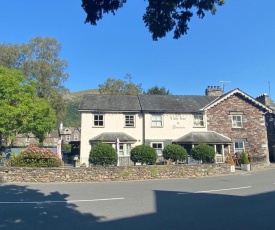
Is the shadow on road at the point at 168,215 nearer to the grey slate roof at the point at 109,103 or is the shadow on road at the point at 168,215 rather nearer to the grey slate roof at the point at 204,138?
the grey slate roof at the point at 204,138

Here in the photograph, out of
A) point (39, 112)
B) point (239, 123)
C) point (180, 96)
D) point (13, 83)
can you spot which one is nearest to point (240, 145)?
point (239, 123)

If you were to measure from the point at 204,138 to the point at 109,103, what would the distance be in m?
11.3

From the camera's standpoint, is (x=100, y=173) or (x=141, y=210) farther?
(x=100, y=173)

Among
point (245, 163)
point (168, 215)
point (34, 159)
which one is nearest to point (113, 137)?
point (34, 159)

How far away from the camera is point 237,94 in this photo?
3322cm

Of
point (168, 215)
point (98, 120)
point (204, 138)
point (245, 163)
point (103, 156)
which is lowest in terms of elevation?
point (168, 215)

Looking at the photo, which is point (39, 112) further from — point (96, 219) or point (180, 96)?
point (96, 219)

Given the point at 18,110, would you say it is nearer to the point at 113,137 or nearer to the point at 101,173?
the point at 113,137

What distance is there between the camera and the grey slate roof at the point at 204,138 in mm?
29716

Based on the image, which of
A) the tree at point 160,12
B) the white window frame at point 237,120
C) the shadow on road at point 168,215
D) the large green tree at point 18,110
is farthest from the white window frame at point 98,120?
the tree at point 160,12

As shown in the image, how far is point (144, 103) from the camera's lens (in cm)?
3297

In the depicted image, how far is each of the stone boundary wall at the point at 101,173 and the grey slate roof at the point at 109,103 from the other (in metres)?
12.3

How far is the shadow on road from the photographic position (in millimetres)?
7367

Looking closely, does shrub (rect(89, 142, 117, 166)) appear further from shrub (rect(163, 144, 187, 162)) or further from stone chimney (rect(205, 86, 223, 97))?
stone chimney (rect(205, 86, 223, 97))
